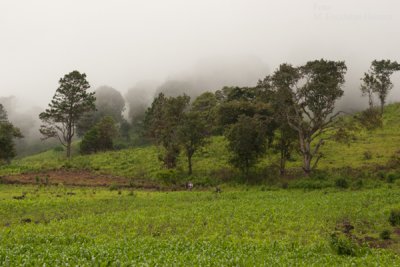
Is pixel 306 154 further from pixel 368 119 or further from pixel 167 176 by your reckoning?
pixel 167 176

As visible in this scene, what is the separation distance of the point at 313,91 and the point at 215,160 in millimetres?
20701

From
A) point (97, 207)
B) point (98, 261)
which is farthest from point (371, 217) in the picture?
point (97, 207)

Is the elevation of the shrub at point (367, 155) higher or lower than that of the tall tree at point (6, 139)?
lower

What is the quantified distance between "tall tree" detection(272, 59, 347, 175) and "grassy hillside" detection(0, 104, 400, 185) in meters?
7.20

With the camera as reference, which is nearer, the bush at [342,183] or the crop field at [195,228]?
the crop field at [195,228]

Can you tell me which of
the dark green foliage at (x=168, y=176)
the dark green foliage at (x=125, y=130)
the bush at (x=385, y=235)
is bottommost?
the bush at (x=385, y=235)

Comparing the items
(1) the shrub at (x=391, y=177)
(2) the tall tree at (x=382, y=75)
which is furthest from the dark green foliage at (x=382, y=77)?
(1) the shrub at (x=391, y=177)

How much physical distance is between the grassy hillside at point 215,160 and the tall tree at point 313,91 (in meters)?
7.20

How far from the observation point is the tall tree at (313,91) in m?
44.0

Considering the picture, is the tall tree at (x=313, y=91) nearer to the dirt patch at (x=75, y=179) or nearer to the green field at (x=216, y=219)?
the green field at (x=216, y=219)

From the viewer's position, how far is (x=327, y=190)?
37.8 meters

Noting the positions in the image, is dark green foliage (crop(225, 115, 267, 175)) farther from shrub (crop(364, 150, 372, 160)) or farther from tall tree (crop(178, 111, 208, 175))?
shrub (crop(364, 150, 372, 160))

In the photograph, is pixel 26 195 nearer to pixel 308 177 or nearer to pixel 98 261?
pixel 98 261

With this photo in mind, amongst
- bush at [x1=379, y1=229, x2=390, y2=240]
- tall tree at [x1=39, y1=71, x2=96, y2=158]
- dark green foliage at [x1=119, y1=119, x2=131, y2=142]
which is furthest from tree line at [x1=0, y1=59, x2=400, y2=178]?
dark green foliage at [x1=119, y1=119, x2=131, y2=142]
